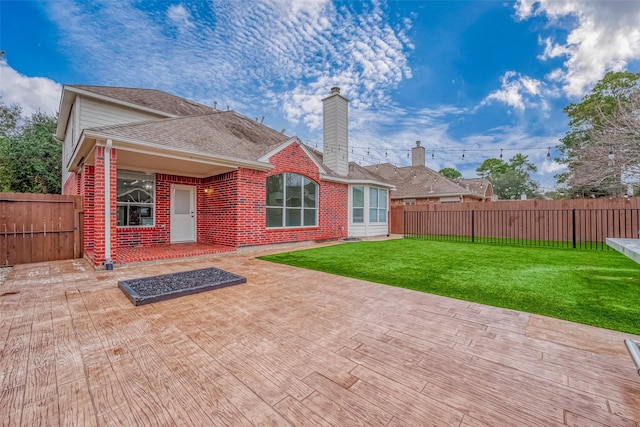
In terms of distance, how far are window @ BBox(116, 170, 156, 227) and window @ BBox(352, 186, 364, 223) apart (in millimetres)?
7686

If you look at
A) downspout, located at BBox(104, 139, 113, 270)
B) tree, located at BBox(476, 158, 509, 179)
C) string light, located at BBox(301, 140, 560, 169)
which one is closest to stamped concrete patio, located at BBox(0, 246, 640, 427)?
downspout, located at BBox(104, 139, 113, 270)

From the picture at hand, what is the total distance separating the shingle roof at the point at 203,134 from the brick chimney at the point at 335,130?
256cm

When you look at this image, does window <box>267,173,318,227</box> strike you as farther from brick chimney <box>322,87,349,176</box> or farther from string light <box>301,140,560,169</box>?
string light <box>301,140,560,169</box>

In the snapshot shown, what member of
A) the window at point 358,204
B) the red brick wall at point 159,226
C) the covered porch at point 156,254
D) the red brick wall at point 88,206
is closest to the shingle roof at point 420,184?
the window at point 358,204

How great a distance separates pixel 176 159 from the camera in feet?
21.2

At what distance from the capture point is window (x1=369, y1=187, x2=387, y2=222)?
12305mm

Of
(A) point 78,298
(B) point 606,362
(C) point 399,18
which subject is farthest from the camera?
(C) point 399,18

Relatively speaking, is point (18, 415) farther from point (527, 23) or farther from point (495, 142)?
point (495, 142)

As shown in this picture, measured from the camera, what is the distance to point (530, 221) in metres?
11.2

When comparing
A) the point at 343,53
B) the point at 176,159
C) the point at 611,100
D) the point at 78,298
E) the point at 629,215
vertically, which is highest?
the point at 343,53

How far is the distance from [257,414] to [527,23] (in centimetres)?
1641

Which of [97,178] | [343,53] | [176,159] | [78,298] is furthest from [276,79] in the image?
[78,298]

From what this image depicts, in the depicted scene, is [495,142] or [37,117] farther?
[495,142]

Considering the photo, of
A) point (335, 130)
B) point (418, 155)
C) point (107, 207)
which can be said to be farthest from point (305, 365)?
point (418, 155)
